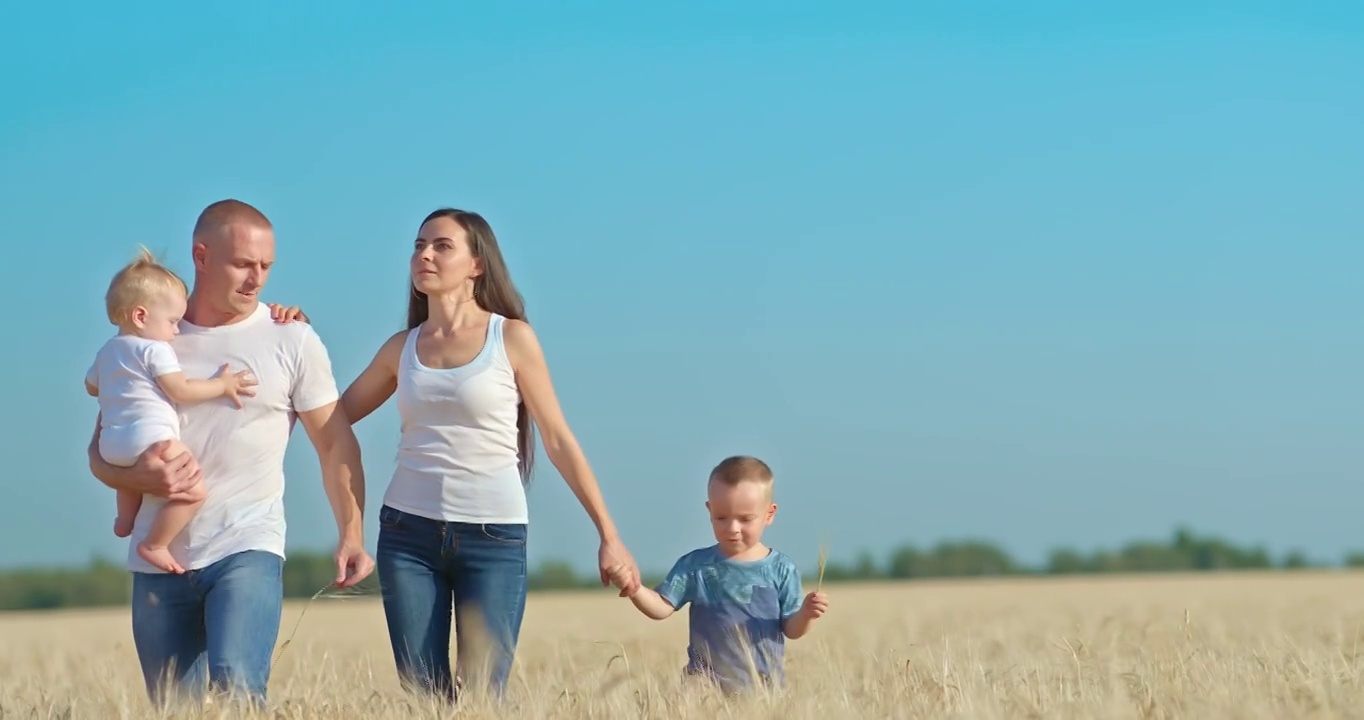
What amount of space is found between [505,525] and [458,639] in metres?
0.50

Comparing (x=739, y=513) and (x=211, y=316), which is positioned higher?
(x=211, y=316)

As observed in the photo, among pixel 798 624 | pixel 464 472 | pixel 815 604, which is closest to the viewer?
pixel 464 472

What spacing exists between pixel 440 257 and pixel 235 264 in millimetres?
724

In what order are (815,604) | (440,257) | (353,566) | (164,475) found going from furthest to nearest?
(815,604), (353,566), (440,257), (164,475)

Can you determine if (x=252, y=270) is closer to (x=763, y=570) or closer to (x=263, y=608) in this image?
(x=263, y=608)

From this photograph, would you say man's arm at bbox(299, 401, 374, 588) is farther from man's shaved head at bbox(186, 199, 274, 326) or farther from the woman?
man's shaved head at bbox(186, 199, 274, 326)

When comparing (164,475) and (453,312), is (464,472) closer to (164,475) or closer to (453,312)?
(453,312)

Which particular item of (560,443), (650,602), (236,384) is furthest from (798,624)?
(236,384)

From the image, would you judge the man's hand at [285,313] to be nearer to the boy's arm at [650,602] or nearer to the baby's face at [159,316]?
the baby's face at [159,316]

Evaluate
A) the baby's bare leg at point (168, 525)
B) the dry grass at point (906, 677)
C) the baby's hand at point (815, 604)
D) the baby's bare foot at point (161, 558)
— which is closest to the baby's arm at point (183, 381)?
the baby's bare leg at point (168, 525)

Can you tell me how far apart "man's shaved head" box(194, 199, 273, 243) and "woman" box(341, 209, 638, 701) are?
0.59m

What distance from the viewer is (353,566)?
5.99m

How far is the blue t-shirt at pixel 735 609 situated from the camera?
20.8 feet

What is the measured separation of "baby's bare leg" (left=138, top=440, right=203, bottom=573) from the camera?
5.56 metres
